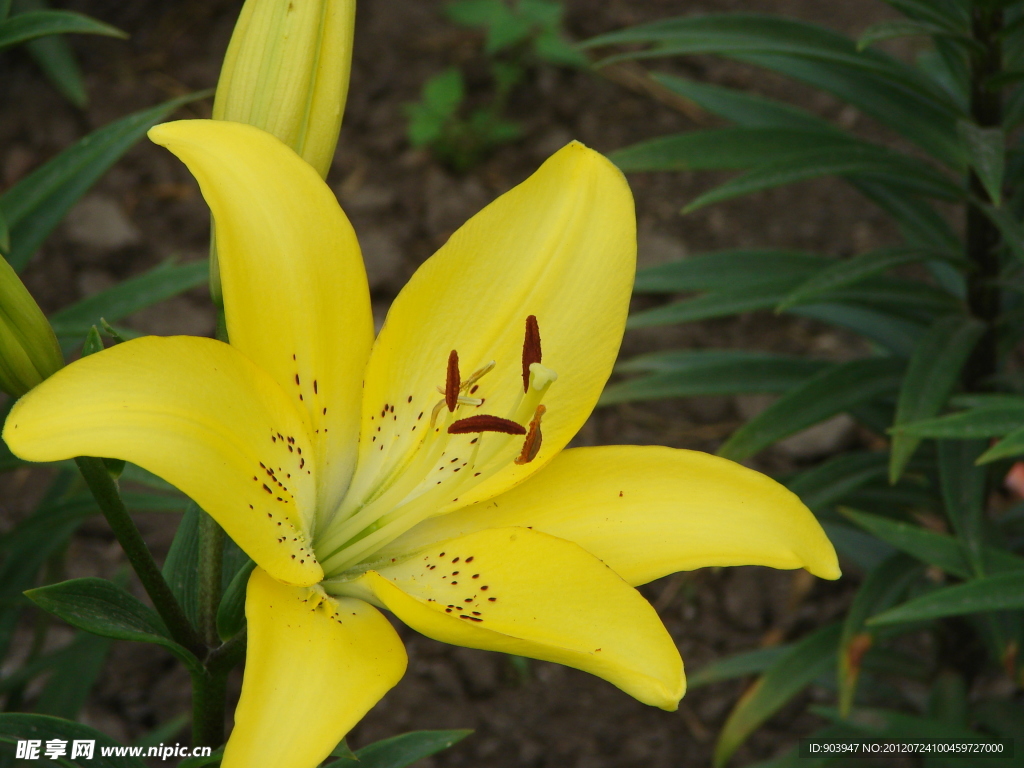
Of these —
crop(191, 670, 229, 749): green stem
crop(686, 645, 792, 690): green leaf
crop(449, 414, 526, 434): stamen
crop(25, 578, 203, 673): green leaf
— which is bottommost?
crop(686, 645, 792, 690): green leaf

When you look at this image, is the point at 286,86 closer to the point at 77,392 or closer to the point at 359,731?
the point at 77,392

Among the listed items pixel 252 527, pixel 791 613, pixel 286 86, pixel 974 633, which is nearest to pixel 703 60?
pixel 791 613

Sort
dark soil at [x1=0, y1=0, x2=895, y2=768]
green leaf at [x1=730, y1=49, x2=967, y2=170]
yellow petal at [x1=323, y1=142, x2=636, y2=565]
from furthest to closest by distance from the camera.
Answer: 1. dark soil at [x1=0, y1=0, x2=895, y2=768]
2. green leaf at [x1=730, y1=49, x2=967, y2=170]
3. yellow petal at [x1=323, y1=142, x2=636, y2=565]

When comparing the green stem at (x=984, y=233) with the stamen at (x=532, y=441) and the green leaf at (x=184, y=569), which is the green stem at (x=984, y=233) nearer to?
the stamen at (x=532, y=441)

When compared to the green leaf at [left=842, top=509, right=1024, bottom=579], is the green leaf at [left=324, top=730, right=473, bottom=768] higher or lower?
higher

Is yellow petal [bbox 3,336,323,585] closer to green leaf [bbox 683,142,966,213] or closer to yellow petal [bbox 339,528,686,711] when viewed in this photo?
yellow petal [bbox 339,528,686,711]

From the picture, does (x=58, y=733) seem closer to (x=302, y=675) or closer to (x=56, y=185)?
(x=302, y=675)

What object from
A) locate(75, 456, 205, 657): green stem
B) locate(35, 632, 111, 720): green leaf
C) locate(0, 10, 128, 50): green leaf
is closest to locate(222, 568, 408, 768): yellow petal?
locate(75, 456, 205, 657): green stem
